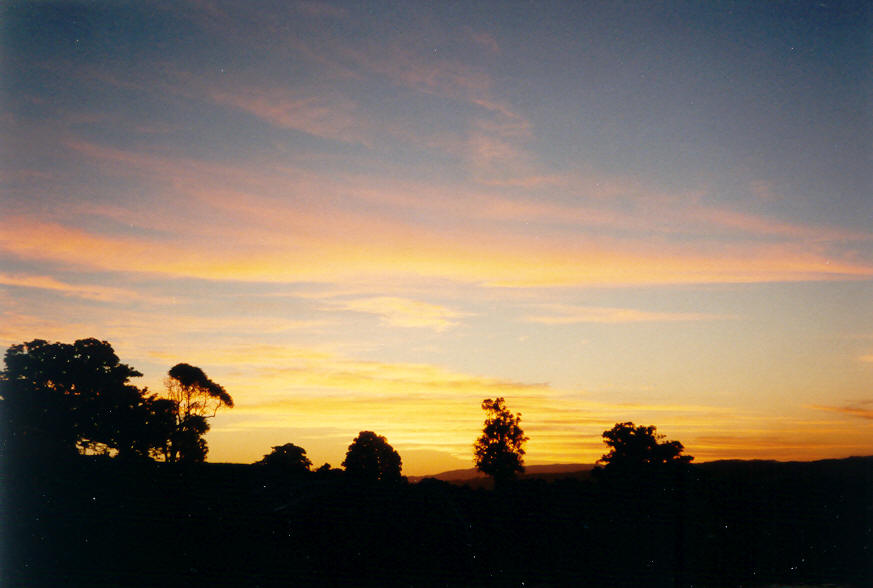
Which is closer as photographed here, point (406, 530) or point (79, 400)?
point (406, 530)

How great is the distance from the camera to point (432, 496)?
88.1 ft

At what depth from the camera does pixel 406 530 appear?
25.3 meters

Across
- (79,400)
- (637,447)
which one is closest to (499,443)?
(637,447)

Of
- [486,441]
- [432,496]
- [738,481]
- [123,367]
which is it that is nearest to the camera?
[432,496]

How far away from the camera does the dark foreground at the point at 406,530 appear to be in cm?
2431

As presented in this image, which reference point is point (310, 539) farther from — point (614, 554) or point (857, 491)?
point (857, 491)

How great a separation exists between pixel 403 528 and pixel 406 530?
0.55 feet

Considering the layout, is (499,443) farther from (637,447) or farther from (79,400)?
(79,400)

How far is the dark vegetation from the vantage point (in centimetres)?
2434

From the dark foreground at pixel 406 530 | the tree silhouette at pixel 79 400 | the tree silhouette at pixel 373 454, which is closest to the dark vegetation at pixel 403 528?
the dark foreground at pixel 406 530

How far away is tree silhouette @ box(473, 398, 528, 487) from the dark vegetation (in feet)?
145

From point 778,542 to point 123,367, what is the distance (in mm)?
56802

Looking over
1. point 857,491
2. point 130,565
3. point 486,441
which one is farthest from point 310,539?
point 486,441

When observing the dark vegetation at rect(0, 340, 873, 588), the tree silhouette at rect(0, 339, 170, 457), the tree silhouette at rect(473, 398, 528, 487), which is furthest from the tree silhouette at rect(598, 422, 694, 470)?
the tree silhouette at rect(0, 339, 170, 457)
